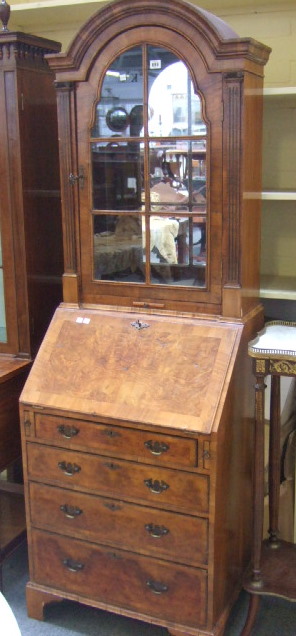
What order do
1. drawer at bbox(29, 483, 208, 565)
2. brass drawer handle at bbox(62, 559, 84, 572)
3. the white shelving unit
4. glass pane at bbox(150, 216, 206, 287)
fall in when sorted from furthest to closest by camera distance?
the white shelving unit → brass drawer handle at bbox(62, 559, 84, 572) → glass pane at bbox(150, 216, 206, 287) → drawer at bbox(29, 483, 208, 565)

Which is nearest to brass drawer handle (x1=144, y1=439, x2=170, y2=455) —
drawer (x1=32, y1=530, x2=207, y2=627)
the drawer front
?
the drawer front

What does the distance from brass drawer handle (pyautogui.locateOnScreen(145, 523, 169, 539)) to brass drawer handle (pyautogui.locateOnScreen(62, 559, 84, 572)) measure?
0.32m

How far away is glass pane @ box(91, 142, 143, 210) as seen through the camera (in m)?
2.27

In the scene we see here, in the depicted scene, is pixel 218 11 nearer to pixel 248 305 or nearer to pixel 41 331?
pixel 248 305

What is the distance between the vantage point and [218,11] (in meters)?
2.66

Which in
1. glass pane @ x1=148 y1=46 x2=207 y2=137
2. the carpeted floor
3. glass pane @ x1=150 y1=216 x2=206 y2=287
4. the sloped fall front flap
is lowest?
the carpeted floor

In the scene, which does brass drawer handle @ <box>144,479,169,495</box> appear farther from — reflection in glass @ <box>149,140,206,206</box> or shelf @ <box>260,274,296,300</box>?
reflection in glass @ <box>149,140,206,206</box>

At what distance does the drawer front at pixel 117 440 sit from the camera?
81.6 inches

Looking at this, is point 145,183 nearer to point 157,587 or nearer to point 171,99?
point 171,99

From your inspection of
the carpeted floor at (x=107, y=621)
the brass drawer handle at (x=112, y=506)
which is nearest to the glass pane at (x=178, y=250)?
the brass drawer handle at (x=112, y=506)

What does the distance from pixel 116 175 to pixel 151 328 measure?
1.68 feet

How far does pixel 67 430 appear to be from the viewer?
2.25m

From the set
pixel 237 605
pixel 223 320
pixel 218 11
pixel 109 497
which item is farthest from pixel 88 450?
pixel 218 11

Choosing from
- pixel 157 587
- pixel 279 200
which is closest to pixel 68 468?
pixel 157 587
